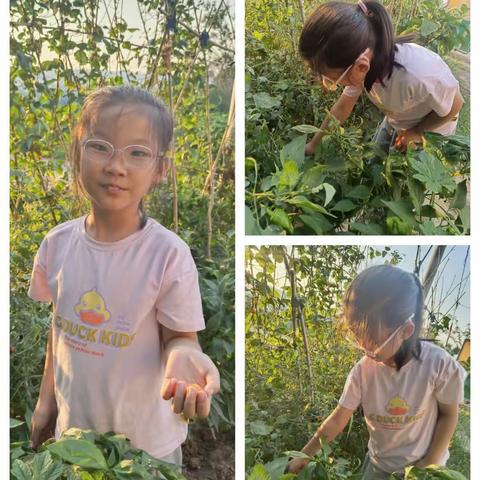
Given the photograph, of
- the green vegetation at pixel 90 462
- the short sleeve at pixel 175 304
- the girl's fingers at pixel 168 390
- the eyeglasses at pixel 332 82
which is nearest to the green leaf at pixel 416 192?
the eyeglasses at pixel 332 82

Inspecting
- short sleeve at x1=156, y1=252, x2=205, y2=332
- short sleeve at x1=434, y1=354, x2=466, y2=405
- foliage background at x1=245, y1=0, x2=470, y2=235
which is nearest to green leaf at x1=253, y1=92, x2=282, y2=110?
foliage background at x1=245, y1=0, x2=470, y2=235

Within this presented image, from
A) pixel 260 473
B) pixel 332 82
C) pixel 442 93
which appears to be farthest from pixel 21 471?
pixel 442 93

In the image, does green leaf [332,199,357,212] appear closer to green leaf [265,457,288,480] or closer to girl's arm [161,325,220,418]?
girl's arm [161,325,220,418]

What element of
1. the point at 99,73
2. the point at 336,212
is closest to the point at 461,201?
the point at 336,212

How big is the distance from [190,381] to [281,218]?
12.6 inches

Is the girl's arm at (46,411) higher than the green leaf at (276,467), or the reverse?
the girl's arm at (46,411)

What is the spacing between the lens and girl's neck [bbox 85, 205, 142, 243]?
1.43 m

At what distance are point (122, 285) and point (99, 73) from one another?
1.25ft

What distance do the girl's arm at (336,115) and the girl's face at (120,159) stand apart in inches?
10.9

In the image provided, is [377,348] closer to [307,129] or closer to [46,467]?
[307,129]

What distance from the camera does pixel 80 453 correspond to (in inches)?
53.9

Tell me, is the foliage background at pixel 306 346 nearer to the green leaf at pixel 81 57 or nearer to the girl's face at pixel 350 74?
the girl's face at pixel 350 74

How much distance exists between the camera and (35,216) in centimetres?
148

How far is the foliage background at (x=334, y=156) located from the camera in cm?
146
